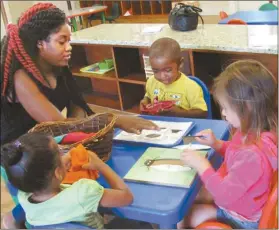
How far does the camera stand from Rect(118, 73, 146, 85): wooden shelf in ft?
9.04

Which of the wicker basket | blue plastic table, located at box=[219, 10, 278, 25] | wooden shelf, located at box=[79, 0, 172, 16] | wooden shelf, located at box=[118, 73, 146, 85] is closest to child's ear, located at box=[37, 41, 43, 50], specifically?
the wicker basket

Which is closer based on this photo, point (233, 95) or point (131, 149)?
point (233, 95)

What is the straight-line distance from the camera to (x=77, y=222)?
38.8 inches

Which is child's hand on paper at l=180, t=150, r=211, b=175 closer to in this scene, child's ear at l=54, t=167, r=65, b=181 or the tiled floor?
child's ear at l=54, t=167, r=65, b=181

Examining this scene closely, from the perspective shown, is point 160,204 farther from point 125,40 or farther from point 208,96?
point 125,40

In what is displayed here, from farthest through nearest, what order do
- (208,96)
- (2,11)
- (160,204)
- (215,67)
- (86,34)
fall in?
(86,34)
(2,11)
(215,67)
(208,96)
(160,204)

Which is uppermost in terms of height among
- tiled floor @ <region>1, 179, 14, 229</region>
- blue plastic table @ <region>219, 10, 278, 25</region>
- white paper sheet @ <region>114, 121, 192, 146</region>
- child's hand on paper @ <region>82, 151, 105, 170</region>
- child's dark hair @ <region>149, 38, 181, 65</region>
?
child's dark hair @ <region>149, 38, 181, 65</region>

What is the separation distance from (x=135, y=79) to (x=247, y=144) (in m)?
1.85

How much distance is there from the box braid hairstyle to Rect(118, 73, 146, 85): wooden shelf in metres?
1.27

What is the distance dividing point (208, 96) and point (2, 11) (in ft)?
6.29

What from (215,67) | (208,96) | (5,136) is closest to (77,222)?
(5,136)

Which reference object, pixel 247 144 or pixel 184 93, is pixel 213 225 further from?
pixel 184 93

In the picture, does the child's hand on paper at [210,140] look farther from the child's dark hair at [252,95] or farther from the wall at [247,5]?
the wall at [247,5]

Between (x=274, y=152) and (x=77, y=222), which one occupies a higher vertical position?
(x=274, y=152)
